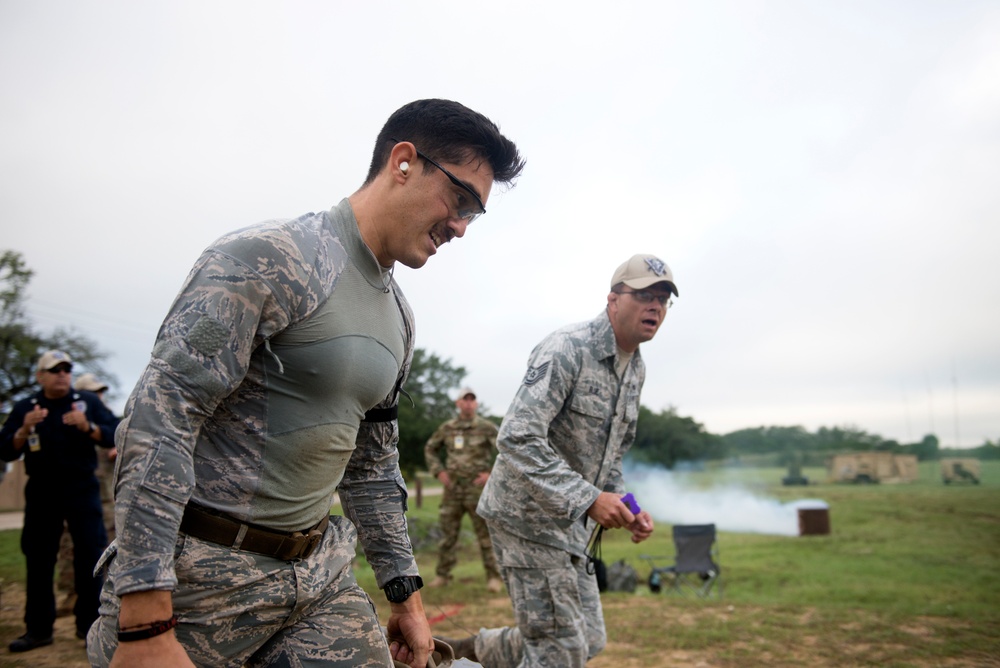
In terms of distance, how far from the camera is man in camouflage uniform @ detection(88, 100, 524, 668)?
159 cm

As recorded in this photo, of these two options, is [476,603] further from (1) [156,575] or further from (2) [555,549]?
(1) [156,575]

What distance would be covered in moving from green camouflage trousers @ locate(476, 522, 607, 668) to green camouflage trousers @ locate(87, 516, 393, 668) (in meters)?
1.96

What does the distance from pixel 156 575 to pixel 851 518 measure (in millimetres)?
22024

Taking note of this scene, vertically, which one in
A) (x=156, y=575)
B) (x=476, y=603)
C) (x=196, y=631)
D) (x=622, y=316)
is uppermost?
(x=622, y=316)

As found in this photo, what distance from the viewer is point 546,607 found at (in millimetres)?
4047

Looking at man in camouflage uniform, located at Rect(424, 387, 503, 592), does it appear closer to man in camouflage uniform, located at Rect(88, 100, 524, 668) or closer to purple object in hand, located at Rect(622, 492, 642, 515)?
purple object in hand, located at Rect(622, 492, 642, 515)

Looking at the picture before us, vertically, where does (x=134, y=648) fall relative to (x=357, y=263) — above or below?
below

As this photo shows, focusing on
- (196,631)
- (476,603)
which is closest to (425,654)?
(196,631)

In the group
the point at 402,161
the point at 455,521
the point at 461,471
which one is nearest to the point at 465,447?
the point at 461,471

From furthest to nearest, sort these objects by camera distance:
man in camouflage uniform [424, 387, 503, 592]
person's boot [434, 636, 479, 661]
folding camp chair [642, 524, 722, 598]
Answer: folding camp chair [642, 524, 722, 598] → man in camouflage uniform [424, 387, 503, 592] → person's boot [434, 636, 479, 661]

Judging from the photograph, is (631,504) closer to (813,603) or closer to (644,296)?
(644,296)

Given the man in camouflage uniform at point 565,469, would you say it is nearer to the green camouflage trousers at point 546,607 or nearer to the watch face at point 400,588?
the green camouflage trousers at point 546,607

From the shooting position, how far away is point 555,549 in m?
4.09

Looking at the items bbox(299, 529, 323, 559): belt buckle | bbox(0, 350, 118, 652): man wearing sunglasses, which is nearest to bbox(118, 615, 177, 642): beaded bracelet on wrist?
bbox(299, 529, 323, 559): belt buckle
